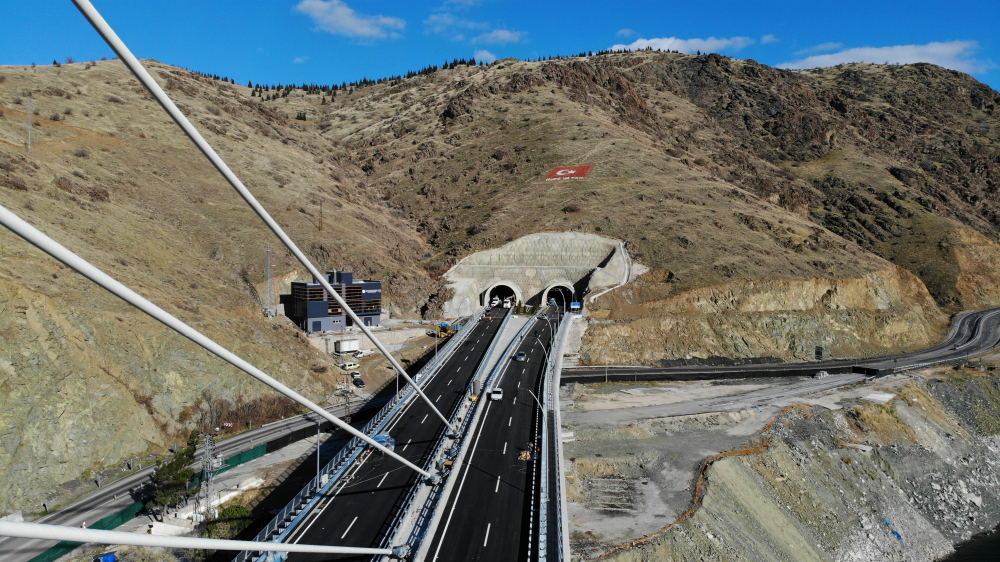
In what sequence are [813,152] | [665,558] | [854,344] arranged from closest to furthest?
[665,558]
[854,344]
[813,152]

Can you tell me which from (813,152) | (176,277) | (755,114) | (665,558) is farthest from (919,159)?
(176,277)

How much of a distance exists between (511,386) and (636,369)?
83.6 feet

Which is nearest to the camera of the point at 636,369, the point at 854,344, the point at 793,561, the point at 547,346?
the point at 793,561

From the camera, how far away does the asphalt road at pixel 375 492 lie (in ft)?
94.4

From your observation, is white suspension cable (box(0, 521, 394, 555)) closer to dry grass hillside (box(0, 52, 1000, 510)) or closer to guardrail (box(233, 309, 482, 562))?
guardrail (box(233, 309, 482, 562))

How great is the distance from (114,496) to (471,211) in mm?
88080

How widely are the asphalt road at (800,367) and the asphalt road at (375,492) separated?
81.3 ft

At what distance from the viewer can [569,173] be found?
400 ft

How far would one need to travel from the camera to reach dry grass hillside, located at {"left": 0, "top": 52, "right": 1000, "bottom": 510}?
46.8m

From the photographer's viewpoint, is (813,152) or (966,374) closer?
(966,374)

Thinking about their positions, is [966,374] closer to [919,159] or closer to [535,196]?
[535,196]

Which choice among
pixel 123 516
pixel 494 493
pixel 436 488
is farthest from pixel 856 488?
pixel 123 516

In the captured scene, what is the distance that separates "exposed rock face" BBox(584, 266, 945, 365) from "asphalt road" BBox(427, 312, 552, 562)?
30883 mm

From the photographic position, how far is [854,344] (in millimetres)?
81562
